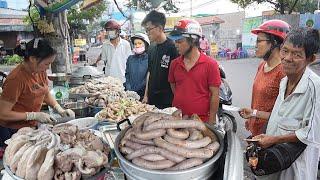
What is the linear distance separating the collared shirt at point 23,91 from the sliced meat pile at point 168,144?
5.32 feet

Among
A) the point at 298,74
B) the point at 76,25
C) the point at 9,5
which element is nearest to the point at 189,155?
the point at 298,74

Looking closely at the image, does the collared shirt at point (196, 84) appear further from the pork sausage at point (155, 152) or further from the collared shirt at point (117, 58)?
the collared shirt at point (117, 58)

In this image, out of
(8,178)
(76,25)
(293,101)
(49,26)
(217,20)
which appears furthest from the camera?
(217,20)

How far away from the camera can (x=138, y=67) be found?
4.56 metres

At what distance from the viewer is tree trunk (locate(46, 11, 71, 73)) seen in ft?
17.9

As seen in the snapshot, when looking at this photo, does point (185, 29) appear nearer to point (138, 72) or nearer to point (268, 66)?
point (268, 66)

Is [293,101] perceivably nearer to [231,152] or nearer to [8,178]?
[231,152]

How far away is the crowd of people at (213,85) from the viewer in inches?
79.4

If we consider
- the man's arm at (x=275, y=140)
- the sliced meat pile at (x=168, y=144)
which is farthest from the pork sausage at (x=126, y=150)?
the man's arm at (x=275, y=140)

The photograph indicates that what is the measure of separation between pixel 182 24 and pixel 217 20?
93.0 ft

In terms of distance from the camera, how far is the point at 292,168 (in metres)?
2.09

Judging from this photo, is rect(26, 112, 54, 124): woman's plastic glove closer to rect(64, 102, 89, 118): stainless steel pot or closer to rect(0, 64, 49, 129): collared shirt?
rect(0, 64, 49, 129): collared shirt

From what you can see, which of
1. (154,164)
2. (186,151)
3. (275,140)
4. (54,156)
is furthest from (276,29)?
(54,156)

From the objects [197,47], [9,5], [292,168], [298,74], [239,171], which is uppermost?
[9,5]
